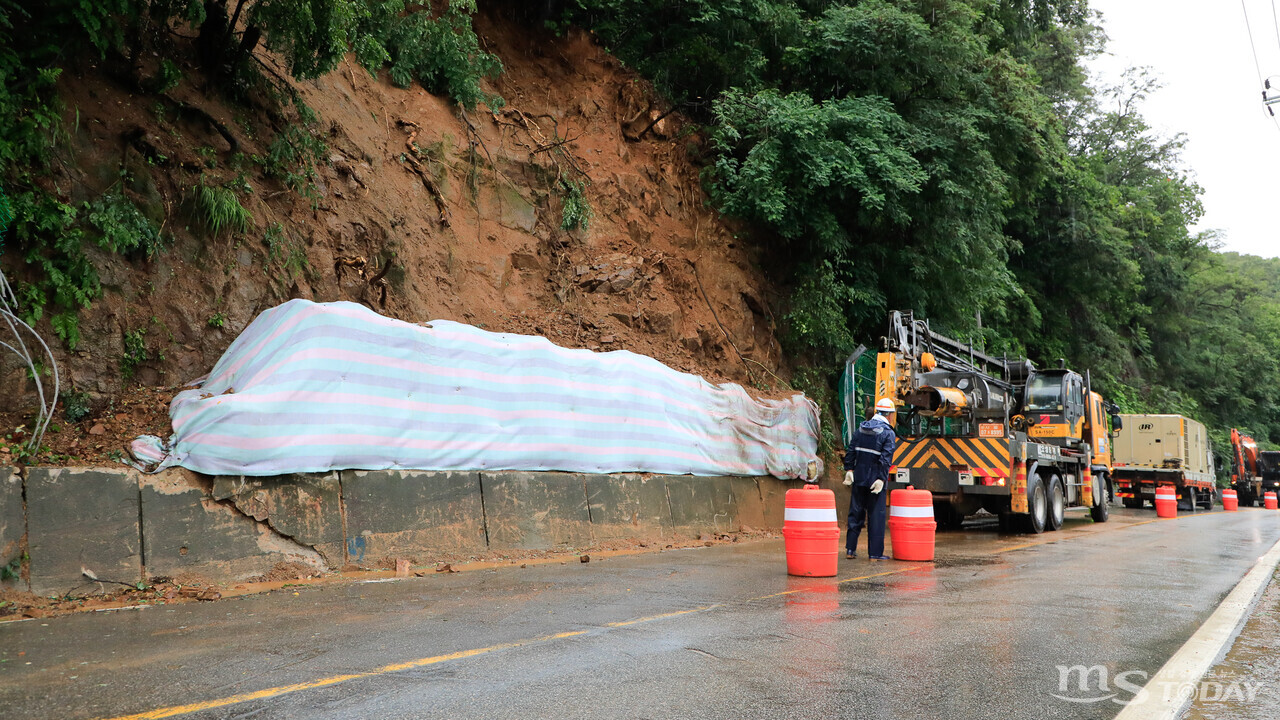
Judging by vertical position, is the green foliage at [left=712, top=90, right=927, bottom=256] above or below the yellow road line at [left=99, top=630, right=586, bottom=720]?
above

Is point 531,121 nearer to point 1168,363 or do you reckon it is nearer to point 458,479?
point 458,479

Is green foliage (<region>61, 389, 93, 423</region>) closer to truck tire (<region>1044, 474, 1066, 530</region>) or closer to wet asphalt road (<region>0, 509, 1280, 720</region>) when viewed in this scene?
wet asphalt road (<region>0, 509, 1280, 720</region>)

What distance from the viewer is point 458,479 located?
10.6 meters

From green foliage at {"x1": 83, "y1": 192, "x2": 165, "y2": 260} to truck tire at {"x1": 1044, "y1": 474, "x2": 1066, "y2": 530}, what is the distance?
16.5 metres

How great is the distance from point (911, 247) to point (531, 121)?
897cm

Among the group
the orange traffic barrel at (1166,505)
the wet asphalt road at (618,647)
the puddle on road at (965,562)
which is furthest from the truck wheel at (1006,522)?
the orange traffic barrel at (1166,505)

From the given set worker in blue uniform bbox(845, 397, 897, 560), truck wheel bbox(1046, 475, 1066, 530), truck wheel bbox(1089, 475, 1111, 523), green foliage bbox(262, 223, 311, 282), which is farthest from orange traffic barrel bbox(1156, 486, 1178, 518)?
green foliage bbox(262, 223, 311, 282)

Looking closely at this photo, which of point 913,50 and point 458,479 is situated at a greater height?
point 913,50

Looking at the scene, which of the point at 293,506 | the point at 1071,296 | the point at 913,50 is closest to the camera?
the point at 293,506

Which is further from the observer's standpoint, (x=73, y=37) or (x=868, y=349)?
(x=868, y=349)

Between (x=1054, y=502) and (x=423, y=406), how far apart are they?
13.8 metres

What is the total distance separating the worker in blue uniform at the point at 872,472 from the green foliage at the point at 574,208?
812 centimetres

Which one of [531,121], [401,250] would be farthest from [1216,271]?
[401,250]

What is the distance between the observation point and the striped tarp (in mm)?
8719
